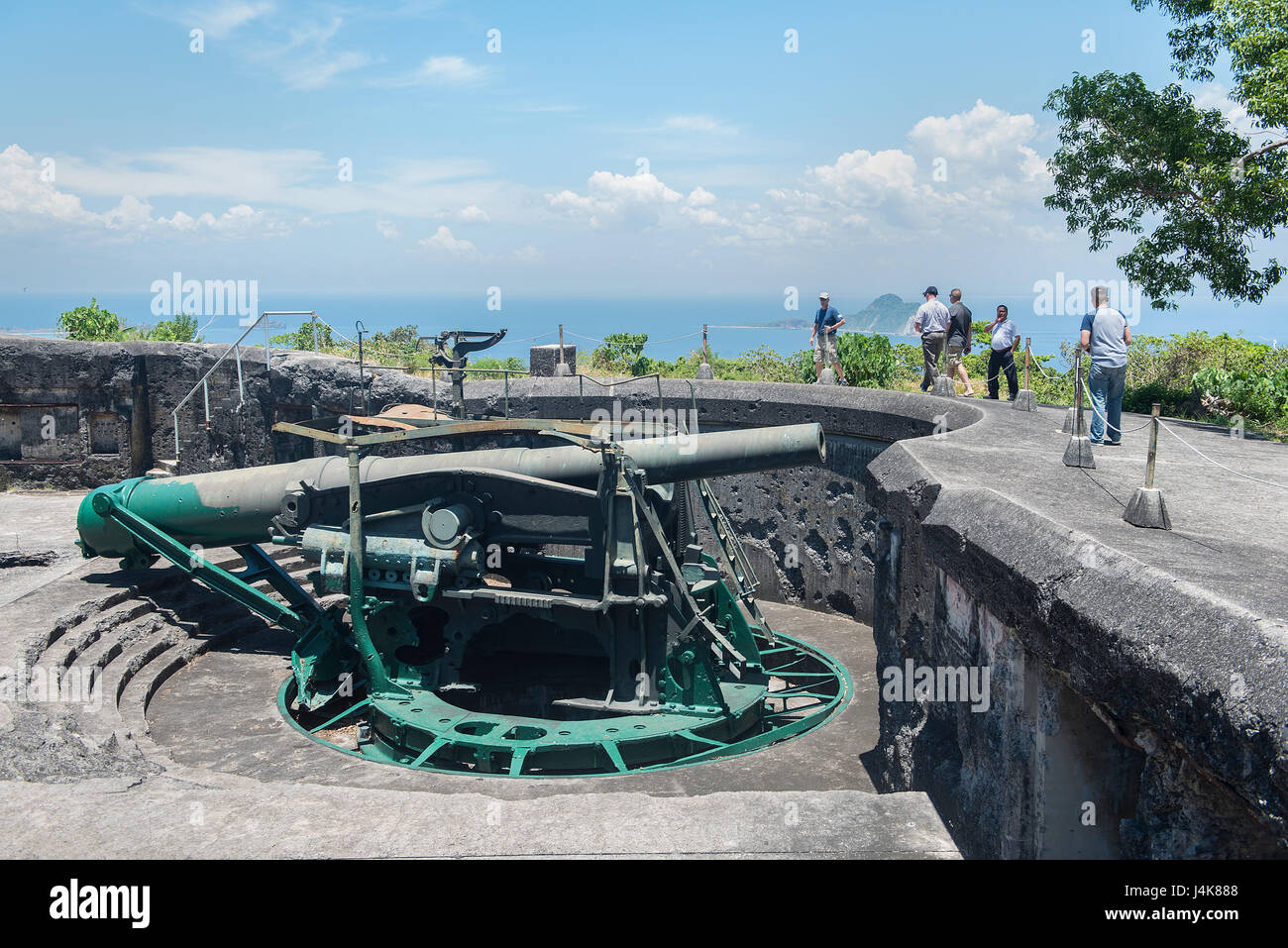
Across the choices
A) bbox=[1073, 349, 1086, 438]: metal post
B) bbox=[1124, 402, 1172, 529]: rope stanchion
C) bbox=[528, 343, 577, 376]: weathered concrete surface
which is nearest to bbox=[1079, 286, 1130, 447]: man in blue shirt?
bbox=[1073, 349, 1086, 438]: metal post

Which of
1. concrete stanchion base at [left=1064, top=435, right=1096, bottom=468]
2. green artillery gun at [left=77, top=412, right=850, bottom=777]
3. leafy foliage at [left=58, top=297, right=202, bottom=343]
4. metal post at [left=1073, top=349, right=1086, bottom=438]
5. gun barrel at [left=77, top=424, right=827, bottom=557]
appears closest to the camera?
concrete stanchion base at [left=1064, top=435, right=1096, bottom=468]

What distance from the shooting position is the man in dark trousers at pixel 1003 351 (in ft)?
41.7

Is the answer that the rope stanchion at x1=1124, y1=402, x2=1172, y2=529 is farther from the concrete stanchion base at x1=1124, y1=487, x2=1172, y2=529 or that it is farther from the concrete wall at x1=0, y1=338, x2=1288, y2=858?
the concrete wall at x1=0, y1=338, x2=1288, y2=858

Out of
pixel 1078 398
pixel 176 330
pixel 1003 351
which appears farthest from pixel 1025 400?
pixel 176 330

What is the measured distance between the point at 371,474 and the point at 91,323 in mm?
15005

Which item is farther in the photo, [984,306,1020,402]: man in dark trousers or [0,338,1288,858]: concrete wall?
[984,306,1020,402]: man in dark trousers

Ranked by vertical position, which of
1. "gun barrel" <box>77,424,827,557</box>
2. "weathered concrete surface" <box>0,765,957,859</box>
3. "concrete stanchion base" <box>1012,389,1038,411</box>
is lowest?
"weathered concrete surface" <box>0,765,957,859</box>

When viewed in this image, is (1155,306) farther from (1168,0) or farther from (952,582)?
(952,582)

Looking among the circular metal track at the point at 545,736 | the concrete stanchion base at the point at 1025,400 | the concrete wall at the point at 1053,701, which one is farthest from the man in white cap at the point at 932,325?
the circular metal track at the point at 545,736

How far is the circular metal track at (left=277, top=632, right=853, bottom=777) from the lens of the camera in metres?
6.78

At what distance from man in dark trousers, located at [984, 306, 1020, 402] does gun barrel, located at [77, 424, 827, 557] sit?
5962mm

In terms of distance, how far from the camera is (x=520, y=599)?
7.35m

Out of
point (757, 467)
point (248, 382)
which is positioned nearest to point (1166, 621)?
point (757, 467)

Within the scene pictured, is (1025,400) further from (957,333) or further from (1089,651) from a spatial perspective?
(1089,651)
